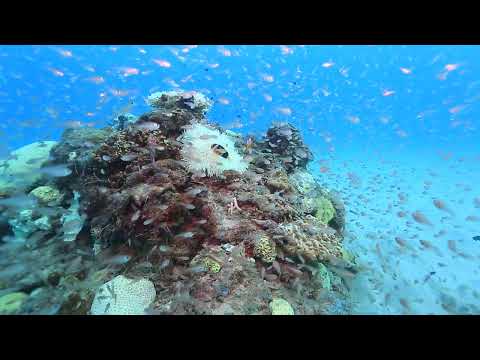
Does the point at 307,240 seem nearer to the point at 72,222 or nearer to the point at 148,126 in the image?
the point at 148,126

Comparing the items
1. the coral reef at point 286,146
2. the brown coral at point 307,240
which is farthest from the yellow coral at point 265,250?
the coral reef at point 286,146

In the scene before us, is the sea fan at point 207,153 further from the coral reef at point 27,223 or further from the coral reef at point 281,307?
the coral reef at point 27,223

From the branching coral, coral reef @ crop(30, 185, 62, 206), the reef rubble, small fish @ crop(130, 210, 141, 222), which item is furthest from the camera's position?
coral reef @ crop(30, 185, 62, 206)

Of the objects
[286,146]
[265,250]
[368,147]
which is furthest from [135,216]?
[368,147]

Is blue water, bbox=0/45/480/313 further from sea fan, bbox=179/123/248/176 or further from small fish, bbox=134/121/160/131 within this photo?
sea fan, bbox=179/123/248/176

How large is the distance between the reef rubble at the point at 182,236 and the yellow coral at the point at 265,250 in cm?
2

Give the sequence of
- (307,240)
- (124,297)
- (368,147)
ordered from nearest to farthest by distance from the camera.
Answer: (124,297)
(307,240)
(368,147)

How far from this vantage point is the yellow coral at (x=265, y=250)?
5.55 m

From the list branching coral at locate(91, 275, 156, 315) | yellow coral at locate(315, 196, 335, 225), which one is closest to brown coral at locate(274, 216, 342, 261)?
yellow coral at locate(315, 196, 335, 225)

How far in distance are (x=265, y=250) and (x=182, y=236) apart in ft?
5.09

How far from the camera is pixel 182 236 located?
17.3 feet

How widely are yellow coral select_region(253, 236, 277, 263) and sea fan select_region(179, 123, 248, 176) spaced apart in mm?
1728

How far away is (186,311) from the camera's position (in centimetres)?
450

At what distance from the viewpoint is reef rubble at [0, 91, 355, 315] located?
4.95 meters
